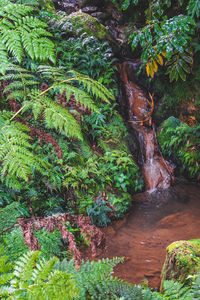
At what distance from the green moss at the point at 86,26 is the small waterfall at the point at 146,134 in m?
1.18

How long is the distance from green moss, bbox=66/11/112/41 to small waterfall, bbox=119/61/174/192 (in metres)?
1.18

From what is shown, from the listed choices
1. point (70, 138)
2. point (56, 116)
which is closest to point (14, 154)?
point (56, 116)

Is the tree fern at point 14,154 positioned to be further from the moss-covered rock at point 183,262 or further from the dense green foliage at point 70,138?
the moss-covered rock at point 183,262

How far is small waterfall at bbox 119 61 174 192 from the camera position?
5546mm

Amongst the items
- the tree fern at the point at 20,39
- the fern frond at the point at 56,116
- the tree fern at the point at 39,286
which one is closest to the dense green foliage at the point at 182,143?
the fern frond at the point at 56,116

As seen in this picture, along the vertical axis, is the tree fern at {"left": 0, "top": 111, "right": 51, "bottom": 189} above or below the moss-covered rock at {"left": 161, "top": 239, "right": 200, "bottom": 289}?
above

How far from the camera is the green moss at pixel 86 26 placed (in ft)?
21.6

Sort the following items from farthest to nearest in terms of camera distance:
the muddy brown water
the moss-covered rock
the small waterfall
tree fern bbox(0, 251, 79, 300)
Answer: the small waterfall, the muddy brown water, the moss-covered rock, tree fern bbox(0, 251, 79, 300)

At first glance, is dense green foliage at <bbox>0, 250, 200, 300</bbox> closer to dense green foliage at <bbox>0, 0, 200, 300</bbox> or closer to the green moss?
dense green foliage at <bbox>0, 0, 200, 300</bbox>

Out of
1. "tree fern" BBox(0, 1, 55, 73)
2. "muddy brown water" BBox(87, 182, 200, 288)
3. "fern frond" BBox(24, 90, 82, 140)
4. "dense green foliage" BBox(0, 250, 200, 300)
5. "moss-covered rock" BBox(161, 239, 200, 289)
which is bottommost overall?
"muddy brown water" BBox(87, 182, 200, 288)

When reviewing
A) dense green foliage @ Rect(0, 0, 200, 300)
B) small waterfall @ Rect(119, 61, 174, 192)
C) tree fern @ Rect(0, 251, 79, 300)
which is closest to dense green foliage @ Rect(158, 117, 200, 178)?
dense green foliage @ Rect(0, 0, 200, 300)

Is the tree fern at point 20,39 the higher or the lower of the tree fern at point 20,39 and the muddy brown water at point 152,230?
the higher

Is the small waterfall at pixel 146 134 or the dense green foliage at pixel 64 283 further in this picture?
the small waterfall at pixel 146 134

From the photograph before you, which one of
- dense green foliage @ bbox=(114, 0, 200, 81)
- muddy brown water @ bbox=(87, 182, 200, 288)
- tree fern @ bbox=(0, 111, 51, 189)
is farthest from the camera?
dense green foliage @ bbox=(114, 0, 200, 81)
